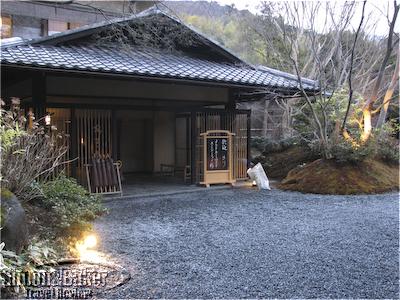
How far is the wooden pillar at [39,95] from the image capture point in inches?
330

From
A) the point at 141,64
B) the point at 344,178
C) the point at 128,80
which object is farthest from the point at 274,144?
the point at 141,64

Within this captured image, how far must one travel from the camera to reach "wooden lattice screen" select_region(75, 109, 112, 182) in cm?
914

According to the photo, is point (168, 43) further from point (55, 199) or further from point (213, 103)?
point (55, 199)

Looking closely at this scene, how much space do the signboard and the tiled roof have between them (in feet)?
5.93

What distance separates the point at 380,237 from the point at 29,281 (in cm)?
446

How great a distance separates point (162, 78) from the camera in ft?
28.1

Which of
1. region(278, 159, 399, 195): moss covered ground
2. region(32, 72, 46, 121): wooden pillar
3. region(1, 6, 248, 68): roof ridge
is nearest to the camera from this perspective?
region(1, 6, 248, 68): roof ridge

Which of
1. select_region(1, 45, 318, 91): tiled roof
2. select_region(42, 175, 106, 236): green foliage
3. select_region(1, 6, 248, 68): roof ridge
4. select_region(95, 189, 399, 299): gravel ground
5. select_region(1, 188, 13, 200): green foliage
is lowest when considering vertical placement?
select_region(95, 189, 399, 299): gravel ground

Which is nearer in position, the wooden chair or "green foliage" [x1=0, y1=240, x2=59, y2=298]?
"green foliage" [x1=0, y1=240, x2=59, y2=298]

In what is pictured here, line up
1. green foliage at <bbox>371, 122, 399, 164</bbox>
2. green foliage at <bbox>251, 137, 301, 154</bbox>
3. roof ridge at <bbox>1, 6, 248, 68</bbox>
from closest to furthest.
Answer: roof ridge at <bbox>1, 6, 248, 68</bbox> < green foliage at <bbox>371, 122, 399, 164</bbox> < green foliage at <bbox>251, 137, 301, 154</bbox>

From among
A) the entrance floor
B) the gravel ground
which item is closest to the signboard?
the entrance floor

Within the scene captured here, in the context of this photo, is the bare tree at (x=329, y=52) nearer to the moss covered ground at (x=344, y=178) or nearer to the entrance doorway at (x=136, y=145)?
the moss covered ground at (x=344, y=178)

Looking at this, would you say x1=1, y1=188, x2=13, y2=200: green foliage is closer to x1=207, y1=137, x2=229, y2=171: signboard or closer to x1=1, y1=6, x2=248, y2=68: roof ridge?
x1=1, y1=6, x2=248, y2=68: roof ridge

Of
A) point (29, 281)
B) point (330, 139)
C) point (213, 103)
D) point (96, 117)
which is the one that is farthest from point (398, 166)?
point (29, 281)
